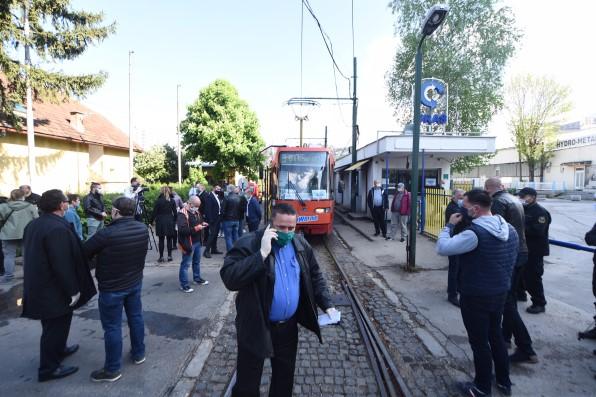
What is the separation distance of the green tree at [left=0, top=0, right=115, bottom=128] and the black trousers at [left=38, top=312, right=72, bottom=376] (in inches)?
414

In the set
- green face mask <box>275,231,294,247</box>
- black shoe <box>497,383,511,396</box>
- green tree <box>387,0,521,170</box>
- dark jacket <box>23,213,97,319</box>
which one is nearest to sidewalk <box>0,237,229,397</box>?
dark jacket <box>23,213,97,319</box>

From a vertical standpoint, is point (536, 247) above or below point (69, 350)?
above

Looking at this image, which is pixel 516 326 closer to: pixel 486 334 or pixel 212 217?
pixel 486 334

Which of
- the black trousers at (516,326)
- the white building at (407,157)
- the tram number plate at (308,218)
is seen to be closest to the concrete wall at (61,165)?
the tram number plate at (308,218)

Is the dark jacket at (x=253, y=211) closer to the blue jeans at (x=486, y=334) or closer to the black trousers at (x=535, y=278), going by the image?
the black trousers at (x=535, y=278)

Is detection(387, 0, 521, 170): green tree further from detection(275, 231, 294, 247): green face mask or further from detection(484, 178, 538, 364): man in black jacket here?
detection(275, 231, 294, 247): green face mask

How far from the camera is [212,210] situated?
9.18m

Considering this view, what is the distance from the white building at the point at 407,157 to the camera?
13.8m

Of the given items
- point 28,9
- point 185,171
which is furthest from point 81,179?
point 185,171

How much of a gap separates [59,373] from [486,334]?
13.7 feet

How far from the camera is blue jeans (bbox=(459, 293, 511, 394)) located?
3.06 meters

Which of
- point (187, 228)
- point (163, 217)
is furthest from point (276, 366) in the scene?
point (163, 217)

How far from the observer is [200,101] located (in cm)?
2798

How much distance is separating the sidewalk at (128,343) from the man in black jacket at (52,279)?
0.25m
